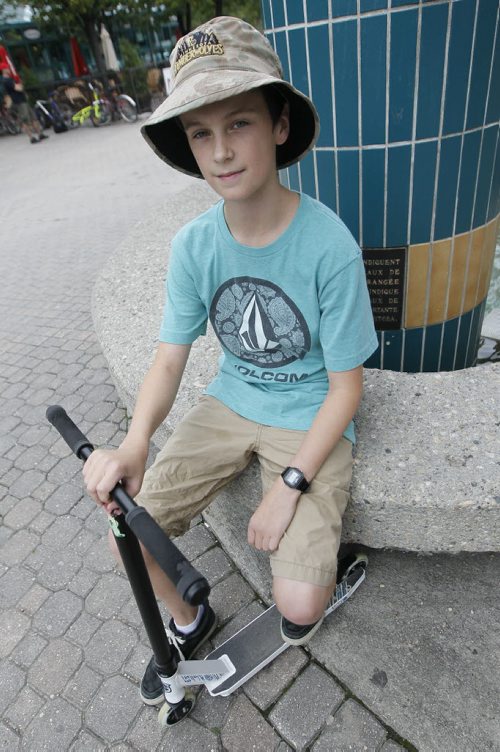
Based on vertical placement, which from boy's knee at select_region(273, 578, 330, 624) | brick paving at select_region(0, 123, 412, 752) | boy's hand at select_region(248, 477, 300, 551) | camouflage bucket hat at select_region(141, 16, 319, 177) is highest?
camouflage bucket hat at select_region(141, 16, 319, 177)

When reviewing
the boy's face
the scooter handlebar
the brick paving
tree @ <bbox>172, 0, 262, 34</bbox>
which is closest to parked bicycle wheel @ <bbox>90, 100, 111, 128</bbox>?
tree @ <bbox>172, 0, 262, 34</bbox>

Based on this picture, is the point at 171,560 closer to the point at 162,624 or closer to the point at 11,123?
the point at 162,624

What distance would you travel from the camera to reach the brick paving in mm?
1650

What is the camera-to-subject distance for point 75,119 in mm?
16156

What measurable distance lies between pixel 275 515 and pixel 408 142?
1.39 meters

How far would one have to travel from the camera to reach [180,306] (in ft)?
5.41

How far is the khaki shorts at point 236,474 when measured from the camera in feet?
4.71

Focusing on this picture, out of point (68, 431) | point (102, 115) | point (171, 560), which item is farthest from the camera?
point (102, 115)

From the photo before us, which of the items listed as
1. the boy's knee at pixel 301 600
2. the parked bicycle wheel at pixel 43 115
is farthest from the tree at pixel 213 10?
the boy's knee at pixel 301 600

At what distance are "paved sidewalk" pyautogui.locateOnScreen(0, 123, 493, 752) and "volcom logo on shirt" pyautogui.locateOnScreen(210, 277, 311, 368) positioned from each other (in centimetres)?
103

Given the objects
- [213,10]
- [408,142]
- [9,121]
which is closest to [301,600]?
[408,142]

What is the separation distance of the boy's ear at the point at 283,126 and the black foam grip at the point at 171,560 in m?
1.10

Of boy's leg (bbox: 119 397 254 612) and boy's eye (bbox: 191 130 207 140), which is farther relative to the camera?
boy's leg (bbox: 119 397 254 612)

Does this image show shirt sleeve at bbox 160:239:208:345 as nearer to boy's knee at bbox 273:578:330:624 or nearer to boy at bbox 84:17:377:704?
boy at bbox 84:17:377:704
